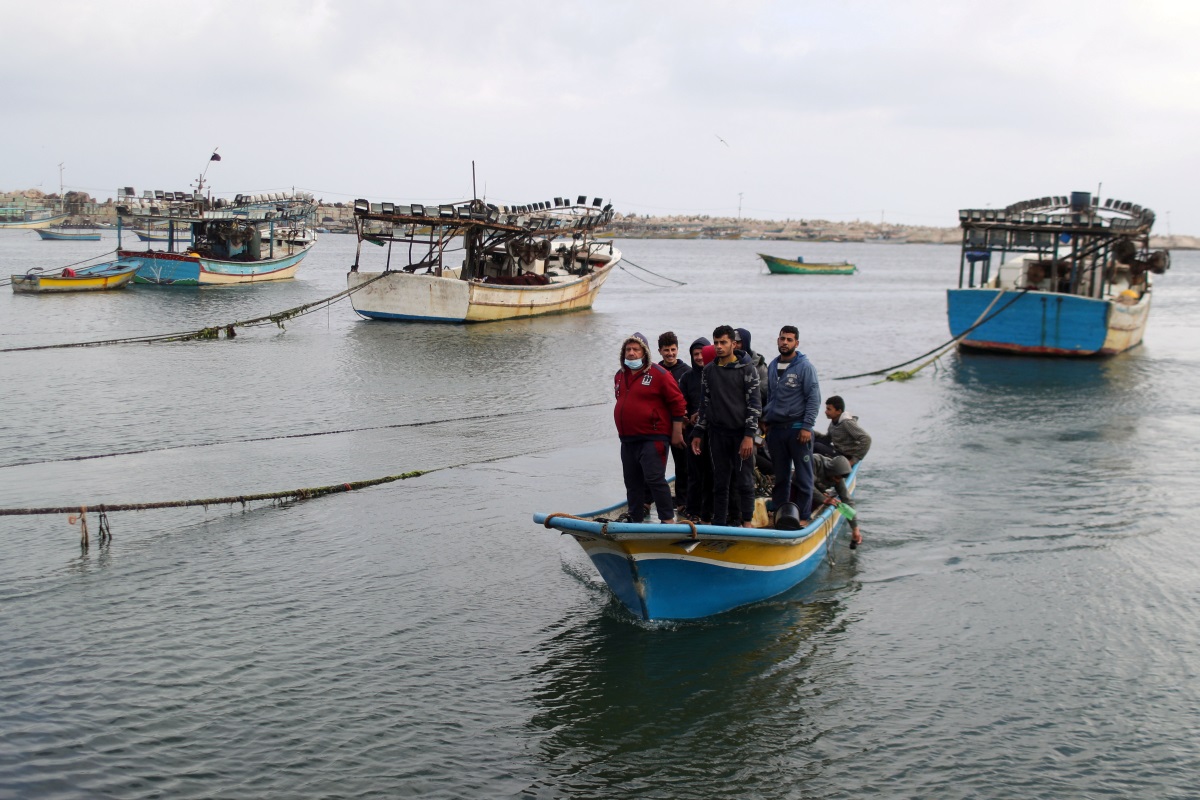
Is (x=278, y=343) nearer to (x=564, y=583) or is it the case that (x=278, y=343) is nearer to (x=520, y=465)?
(x=520, y=465)

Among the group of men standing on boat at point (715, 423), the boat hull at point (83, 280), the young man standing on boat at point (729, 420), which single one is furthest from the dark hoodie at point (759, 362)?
the boat hull at point (83, 280)

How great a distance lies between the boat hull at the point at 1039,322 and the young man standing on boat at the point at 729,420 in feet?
66.3

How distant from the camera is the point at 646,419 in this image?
8.63 metres

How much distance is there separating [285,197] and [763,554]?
158 feet

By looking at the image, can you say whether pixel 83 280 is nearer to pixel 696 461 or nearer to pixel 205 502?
pixel 205 502

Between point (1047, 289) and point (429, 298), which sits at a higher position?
point (1047, 289)

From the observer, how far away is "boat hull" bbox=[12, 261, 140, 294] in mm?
41875

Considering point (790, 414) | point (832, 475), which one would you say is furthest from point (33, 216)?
point (790, 414)

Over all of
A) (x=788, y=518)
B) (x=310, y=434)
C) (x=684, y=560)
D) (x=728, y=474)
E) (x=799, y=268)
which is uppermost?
(x=799, y=268)

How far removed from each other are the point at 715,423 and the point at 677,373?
0.73 m

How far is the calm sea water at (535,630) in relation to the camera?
21.6 ft

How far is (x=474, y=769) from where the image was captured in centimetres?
650

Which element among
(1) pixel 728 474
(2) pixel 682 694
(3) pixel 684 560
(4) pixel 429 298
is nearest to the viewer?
(2) pixel 682 694

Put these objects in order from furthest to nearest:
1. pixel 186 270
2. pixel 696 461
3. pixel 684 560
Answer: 1. pixel 186 270
2. pixel 696 461
3. pixel 684 560
